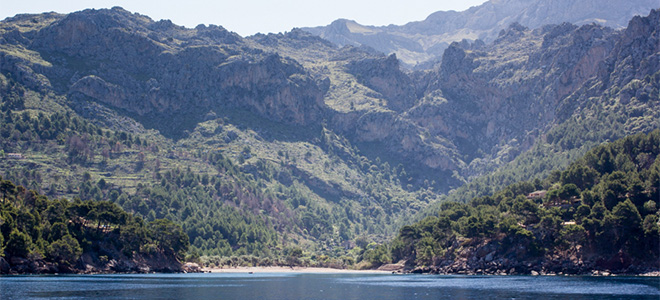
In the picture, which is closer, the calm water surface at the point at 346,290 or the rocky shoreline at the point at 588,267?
the calm water surface at the point at 346,290

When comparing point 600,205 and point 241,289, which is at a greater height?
point 600,205

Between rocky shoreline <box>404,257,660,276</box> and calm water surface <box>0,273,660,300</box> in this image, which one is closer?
calm water surface <box>0,273,660,300</box>

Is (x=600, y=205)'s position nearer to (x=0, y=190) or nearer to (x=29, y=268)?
(x=29, y=268)

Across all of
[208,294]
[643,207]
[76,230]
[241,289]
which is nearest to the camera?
[208,294]

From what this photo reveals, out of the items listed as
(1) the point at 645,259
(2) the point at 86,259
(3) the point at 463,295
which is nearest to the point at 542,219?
(1) the point at 645,259

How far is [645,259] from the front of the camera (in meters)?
176

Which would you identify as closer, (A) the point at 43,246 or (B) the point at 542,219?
(A) the point at 43,246

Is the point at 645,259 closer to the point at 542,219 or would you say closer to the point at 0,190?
the point at 542,219

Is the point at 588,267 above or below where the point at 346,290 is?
above

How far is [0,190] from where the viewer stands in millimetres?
186000

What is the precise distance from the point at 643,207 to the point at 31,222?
5890 inches

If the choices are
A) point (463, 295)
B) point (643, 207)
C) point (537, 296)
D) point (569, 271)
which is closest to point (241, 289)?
point (463, 295)

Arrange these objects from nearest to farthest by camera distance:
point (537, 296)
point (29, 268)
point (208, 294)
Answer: point (537, 296), point (208, 294), point (29, 268)

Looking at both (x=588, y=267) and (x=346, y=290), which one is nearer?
(x=346, y=290)
